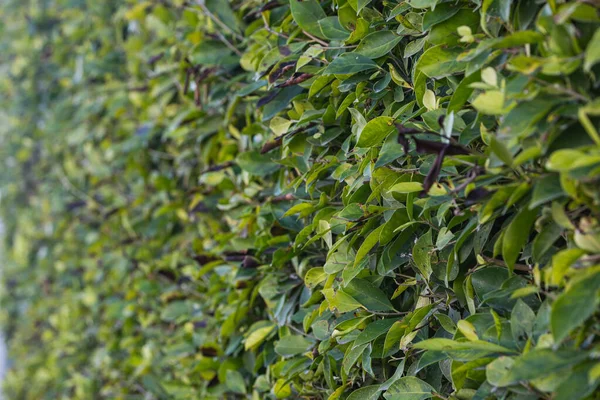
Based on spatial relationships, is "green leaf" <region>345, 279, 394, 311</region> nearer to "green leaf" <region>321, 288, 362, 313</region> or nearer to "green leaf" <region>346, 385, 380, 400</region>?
"green leaf" <region>321, 288, 362, 313</region>

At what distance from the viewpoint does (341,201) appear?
127cm

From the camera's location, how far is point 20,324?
3.41 m

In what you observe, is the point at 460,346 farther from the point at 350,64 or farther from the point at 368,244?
the point at 350,64

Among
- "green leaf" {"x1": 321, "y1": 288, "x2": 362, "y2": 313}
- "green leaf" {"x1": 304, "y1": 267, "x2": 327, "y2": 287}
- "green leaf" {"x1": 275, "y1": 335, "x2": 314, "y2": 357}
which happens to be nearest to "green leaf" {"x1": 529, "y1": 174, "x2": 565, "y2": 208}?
"green leaf" {"x1": 321, "y1": 288, "x2": 362, "y2": 313}

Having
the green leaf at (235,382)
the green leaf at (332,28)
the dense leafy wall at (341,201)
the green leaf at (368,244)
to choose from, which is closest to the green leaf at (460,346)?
the dense leafy wall at (341,201)

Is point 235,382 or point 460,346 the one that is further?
point 235,382

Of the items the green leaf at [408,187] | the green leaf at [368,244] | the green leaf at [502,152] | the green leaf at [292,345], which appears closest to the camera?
the green leaf at [502,152]

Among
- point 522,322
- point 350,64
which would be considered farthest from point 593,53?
point 350,64

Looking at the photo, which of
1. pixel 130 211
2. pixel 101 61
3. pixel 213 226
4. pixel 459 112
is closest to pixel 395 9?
pixel 459 112

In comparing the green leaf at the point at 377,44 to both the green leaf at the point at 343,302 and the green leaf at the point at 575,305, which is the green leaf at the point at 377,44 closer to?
the green leaf at the point at 343,302

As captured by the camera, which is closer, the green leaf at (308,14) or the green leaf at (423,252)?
the green leaf at (423,252)

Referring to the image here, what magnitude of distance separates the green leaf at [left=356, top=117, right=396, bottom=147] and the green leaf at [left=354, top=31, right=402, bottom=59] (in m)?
0.14

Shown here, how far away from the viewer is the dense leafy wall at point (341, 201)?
2.56 feet

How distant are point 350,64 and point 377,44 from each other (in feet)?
0.20
